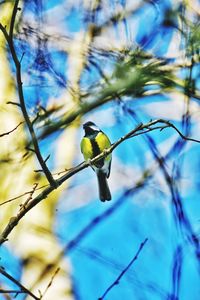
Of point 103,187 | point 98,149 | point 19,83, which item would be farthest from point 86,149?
point 19,83

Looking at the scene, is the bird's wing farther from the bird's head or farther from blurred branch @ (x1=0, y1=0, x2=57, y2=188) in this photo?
blurred branch @ (x1=0, y1=0, x2=57, y2=188)

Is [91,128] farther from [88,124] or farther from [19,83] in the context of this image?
[19,83]

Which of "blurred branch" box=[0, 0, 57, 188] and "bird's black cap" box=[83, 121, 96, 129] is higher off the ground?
A: "bird's black cap" box=[83, 121, 96, 129]

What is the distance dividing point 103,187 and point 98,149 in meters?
0.16

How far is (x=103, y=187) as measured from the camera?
2270mm

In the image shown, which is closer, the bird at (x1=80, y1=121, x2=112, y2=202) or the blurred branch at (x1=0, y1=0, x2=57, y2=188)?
the blurred branch at (x1=0, y1=0, x2=57, y2=188)

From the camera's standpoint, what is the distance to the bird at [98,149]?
7.36 ft

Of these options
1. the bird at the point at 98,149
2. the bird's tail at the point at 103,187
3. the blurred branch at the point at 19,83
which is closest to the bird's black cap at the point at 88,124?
the bird at the point at 98,149

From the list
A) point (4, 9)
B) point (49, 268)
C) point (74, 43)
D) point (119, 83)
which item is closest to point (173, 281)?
point (49, 268)

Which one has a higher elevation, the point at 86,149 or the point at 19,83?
the point at 86,149

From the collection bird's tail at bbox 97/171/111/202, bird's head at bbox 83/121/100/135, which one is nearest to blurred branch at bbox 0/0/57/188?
bird's tail at bbox 97/171/111/202

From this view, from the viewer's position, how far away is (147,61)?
2.18 meters

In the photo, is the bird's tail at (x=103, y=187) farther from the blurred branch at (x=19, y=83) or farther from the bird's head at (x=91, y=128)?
the blurred branch at (x=19, y=83)

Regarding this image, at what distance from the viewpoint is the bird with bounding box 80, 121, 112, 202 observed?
2.24m
